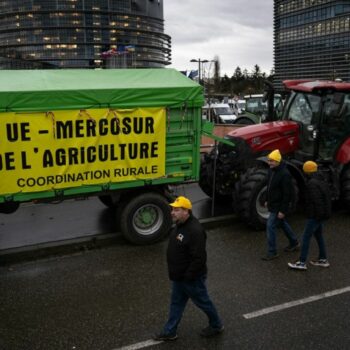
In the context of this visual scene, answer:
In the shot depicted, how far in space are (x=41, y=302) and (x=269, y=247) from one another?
3416 mm

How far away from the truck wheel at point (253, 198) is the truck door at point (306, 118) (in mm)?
1342

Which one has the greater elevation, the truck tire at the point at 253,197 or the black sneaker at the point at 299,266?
the truck tire at the point at 253,197

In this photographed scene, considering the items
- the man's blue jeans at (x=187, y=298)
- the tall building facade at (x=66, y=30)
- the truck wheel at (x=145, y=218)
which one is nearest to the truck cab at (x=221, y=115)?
the truck wheel at (x=145, y=218)

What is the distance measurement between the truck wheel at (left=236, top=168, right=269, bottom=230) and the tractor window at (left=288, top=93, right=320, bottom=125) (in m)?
1.68

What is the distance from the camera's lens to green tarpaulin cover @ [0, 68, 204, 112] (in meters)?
6.19

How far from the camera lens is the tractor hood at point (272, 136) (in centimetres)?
859

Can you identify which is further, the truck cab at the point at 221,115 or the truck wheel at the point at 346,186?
the truck cab at the point at 221,115

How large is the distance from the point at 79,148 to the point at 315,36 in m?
82.5

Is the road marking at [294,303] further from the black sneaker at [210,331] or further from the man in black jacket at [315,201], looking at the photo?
the man in black jacket at [315,201]

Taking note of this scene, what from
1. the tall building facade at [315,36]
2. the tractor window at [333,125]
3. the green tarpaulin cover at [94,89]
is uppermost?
the tall building facade at [315,36]

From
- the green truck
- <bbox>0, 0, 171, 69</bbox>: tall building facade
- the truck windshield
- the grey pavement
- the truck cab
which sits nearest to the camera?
the green truck

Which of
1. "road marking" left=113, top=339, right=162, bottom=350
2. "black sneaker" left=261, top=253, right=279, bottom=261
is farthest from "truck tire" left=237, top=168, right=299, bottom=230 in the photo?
"road marking" left=113, top=339, right=162, bottom=350

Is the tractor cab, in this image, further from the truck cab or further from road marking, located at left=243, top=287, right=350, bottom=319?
the truck cab

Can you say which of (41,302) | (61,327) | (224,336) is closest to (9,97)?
(41,302)
